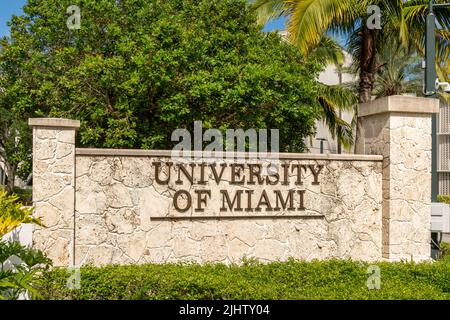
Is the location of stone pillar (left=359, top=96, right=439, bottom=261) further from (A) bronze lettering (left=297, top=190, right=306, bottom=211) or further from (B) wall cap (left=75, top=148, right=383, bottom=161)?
(A) bronze lettering (left=297, top=190, right=306, bottom=211)

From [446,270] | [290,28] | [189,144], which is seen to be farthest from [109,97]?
[446,270]

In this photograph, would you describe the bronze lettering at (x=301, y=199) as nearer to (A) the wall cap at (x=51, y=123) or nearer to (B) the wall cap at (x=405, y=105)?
(B) the wall cap at (x=405, y=105)

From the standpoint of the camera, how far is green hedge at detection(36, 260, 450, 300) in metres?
6.12

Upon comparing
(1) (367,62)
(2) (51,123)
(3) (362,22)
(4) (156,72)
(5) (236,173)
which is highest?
(3) (362,22)

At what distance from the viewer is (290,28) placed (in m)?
12.7

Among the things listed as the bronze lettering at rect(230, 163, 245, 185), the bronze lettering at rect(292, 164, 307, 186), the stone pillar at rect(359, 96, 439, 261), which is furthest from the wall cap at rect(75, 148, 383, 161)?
the stone pillar at rect(359, 96, 439, 261)

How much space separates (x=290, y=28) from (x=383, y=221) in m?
6.02

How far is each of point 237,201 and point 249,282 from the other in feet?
6.51

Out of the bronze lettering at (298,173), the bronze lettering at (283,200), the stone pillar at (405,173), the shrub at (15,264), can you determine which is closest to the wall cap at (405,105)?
the stone pillar at (405,173)

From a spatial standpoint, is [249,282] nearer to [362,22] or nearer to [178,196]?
[178,196]

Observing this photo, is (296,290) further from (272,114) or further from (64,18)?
(64,18)

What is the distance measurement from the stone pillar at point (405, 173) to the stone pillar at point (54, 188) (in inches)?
201

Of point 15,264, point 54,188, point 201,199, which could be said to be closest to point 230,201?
point 201,199

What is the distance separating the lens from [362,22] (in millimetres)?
13125
